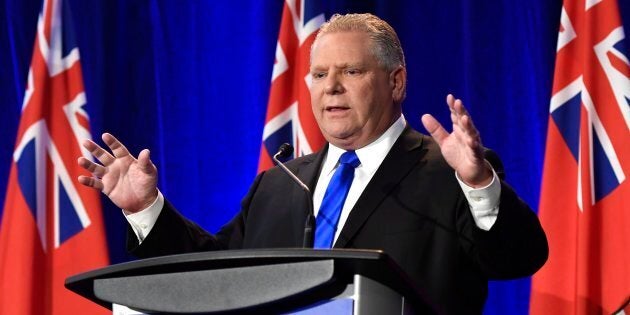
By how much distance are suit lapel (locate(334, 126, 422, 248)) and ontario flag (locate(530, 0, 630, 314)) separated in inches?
35.6

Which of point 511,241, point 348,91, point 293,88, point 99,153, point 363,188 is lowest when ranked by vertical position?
point 511,241

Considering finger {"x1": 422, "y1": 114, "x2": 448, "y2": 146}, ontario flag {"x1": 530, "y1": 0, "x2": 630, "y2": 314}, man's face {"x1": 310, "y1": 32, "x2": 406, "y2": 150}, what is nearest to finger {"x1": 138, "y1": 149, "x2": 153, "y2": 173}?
man's face {"x1": 310, "y1": 32, "x2": 406, "y2": 150}

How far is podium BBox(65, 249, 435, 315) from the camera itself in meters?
1.33

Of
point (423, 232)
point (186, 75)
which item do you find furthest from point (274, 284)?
point (186, 75)

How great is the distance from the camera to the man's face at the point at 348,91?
8.16 ft

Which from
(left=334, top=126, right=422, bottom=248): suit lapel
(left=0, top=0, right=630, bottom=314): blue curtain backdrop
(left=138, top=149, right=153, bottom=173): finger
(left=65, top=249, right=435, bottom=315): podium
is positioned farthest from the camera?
(left=0, top=0, right=630, bottom=314): blue curtain backdrop

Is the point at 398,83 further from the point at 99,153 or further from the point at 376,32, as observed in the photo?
the point at 99,153

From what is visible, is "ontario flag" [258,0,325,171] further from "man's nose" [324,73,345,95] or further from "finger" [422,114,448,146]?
"finger" [422,114,448,146]

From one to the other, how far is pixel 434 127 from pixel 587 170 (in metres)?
1.49

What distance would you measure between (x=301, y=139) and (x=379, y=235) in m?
1.42

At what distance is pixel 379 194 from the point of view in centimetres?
227

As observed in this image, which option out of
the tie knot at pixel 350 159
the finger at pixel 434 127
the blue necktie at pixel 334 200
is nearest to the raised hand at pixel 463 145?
the finger at pixel 434 127

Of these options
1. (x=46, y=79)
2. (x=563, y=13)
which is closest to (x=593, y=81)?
(x=563, y=13)

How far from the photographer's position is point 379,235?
219cm
